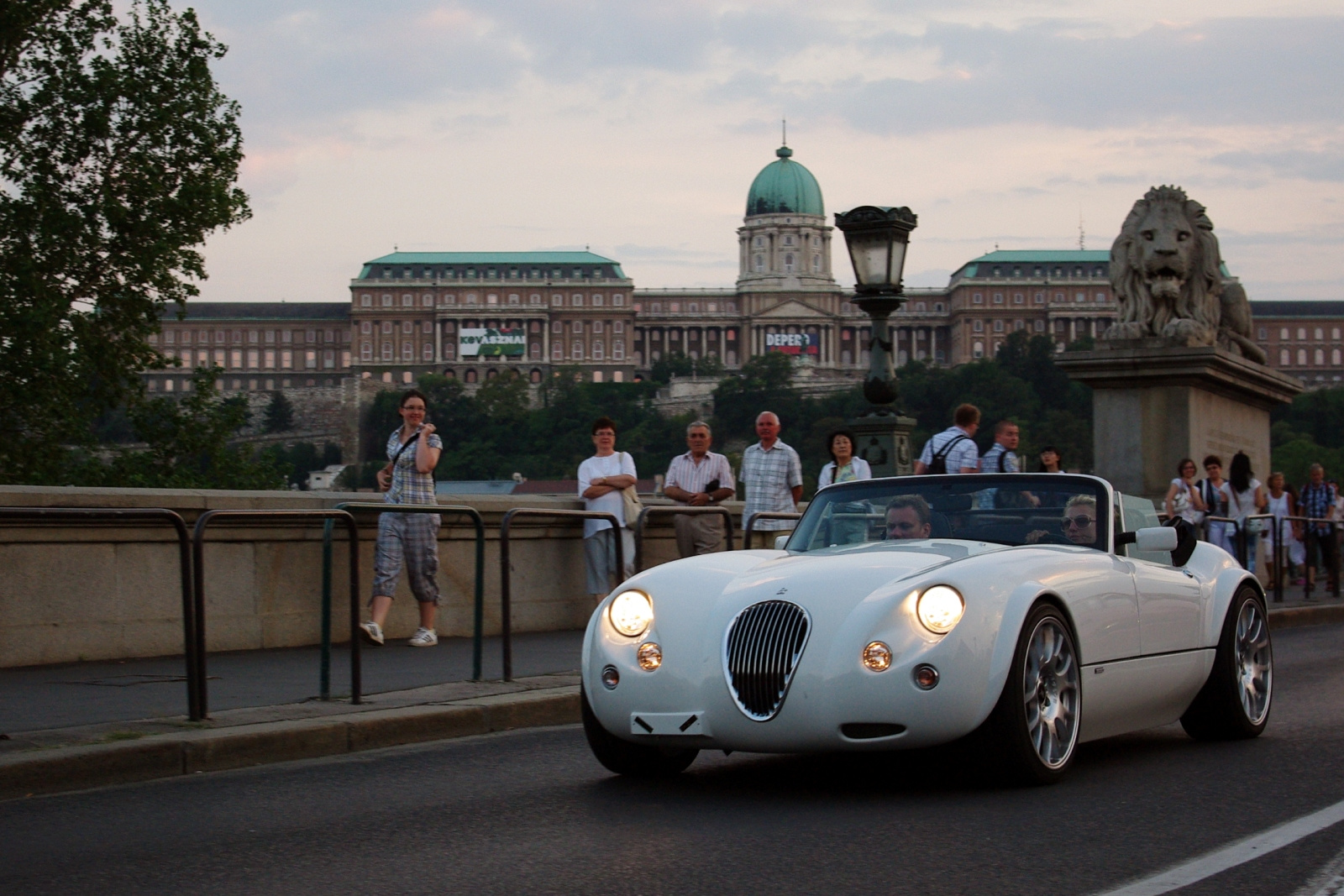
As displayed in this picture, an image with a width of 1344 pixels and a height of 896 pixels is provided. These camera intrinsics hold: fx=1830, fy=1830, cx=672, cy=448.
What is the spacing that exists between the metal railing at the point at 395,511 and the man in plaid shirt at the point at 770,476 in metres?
3.44

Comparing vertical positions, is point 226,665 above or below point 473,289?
below

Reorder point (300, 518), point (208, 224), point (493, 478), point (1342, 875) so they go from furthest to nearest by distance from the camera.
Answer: point (493, 478) → point (208, 224) → point (300, 518) → point (1342, 875)

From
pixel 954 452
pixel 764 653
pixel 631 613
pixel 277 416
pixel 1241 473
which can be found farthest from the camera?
pixel 277 416

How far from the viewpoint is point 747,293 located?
644 feet

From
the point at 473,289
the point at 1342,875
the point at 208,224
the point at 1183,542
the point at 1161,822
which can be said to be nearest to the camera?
the point at 1342,875

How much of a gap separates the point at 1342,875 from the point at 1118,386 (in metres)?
15.4

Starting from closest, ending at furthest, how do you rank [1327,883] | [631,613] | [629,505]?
[1327,883]
[631,613]
[629,505]

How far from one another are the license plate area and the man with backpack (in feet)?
21.4

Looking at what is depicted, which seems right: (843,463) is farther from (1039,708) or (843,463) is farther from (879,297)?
(1039,708)

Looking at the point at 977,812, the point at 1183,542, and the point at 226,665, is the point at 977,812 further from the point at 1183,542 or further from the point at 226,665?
the point at 226,665

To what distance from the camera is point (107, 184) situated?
104 feet

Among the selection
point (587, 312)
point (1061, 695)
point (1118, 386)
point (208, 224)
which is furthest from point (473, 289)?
point (1061, 695)

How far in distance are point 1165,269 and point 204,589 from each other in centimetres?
1365

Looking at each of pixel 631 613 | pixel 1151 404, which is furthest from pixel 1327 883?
pixel 1151 404
